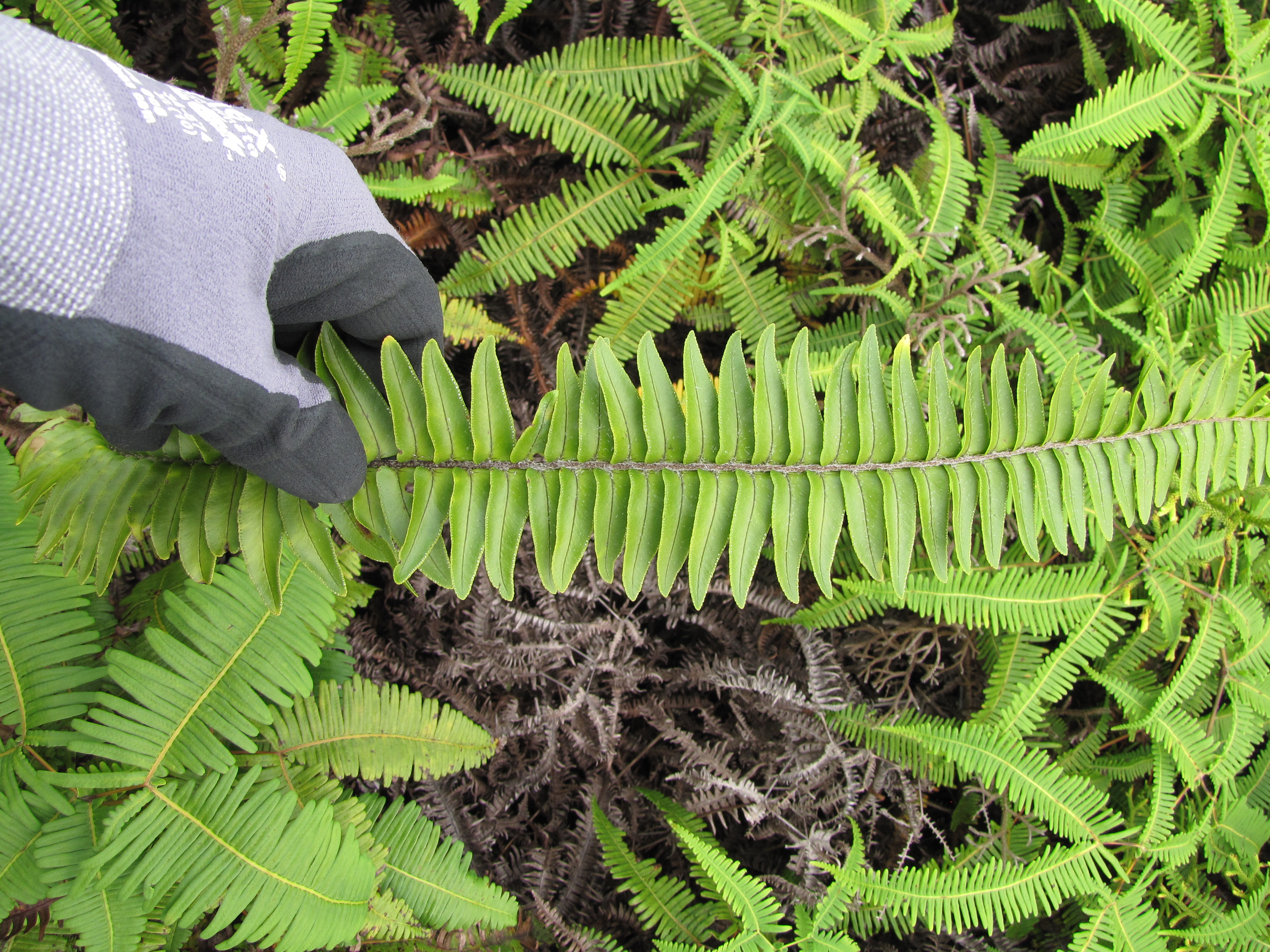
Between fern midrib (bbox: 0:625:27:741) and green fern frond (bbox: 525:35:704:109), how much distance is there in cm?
230

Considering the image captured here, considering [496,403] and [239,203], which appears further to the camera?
[496,403]

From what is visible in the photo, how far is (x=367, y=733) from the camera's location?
1948 mm

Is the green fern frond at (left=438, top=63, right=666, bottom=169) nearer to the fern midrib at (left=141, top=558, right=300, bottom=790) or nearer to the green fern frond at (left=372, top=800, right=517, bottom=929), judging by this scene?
the fern midrib at (left=141, top=558, right=300, bottom=790)

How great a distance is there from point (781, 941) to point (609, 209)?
8.39ft

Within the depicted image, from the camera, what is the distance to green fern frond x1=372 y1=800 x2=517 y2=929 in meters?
1.95

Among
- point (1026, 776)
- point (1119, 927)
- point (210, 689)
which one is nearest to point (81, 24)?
point (210, 689)

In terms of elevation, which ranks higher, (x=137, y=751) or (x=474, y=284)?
(x=474, y=284)

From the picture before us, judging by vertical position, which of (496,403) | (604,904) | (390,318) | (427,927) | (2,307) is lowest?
(604,904)

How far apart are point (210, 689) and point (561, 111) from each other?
208cm

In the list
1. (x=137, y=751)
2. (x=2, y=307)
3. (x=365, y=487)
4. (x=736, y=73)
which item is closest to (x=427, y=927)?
(x=137, y=751)

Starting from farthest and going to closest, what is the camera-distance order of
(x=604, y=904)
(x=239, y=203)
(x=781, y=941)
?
1. (x=604, y=904)
2. (x=781, y=941)
3. (x=239, y=203)

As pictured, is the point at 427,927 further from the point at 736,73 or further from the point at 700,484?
the point at 736,73

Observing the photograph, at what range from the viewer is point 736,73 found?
221 centimetres

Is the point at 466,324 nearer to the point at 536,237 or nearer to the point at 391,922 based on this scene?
the point at 536,237
